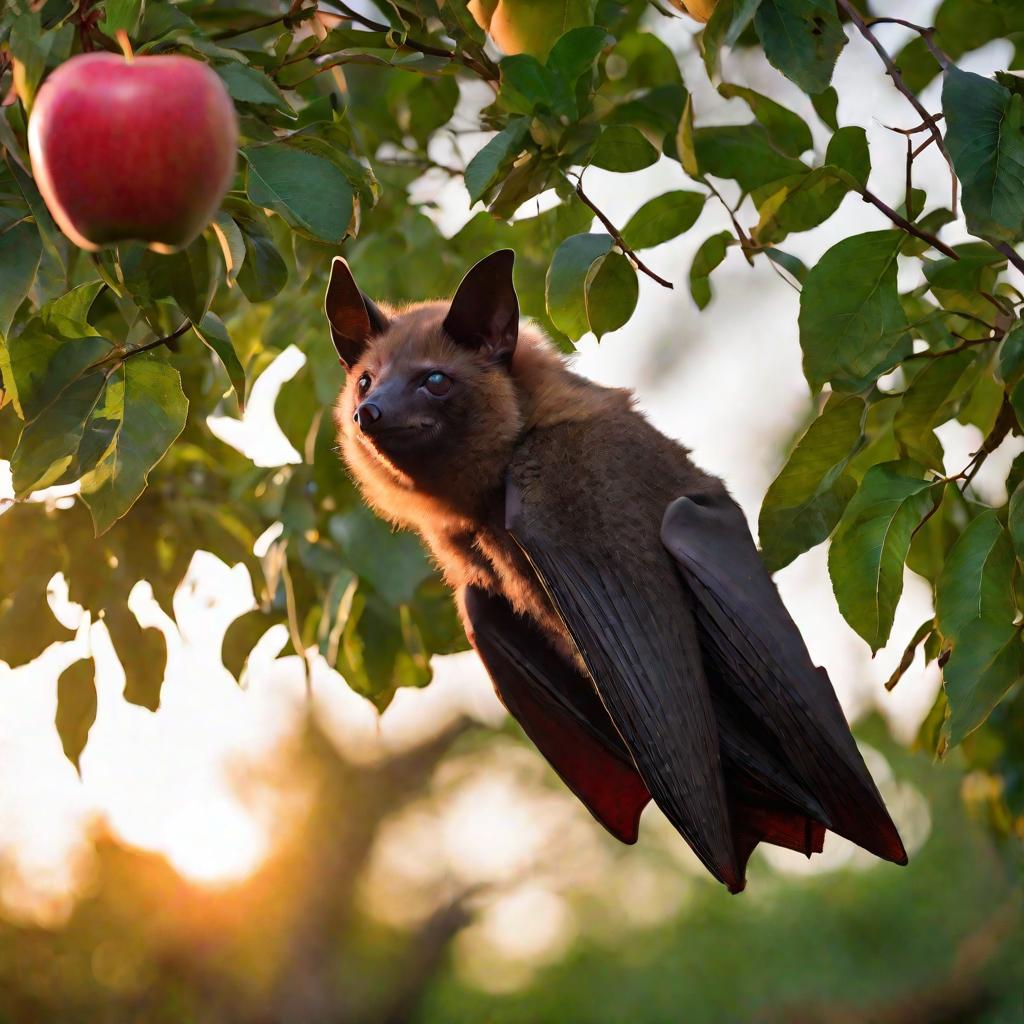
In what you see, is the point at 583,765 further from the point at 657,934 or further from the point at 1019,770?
the point at 657,934

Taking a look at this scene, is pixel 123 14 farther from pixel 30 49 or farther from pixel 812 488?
pixel 812 488

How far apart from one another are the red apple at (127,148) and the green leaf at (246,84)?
1.17 ft

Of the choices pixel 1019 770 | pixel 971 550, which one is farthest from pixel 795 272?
pixel 1019 770

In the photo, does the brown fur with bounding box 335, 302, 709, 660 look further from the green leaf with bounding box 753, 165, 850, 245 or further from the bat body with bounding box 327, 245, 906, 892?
the green leaf with bounding box 753, 165, 850, 245

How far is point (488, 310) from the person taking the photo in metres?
2.25

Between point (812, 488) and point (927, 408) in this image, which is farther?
point (927, 408)

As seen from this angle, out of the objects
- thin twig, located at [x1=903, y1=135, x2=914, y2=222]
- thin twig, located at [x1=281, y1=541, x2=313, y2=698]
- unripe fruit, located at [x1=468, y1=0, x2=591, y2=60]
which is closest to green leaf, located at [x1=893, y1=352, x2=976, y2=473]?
thin twig, located at [x1=903, y1=135, x2=914, y2=222]

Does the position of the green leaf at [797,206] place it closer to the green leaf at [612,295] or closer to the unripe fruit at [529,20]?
the green leaf at [612,295]

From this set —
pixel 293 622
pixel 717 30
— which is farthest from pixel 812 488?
pixel 293 622

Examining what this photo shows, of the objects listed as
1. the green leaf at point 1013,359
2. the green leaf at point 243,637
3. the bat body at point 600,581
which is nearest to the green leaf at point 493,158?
the bat body at point 600,581

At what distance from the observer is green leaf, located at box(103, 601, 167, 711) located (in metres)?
2.92

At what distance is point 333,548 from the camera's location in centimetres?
328

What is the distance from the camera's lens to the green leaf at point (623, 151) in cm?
229

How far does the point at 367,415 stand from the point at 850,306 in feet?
2.71
